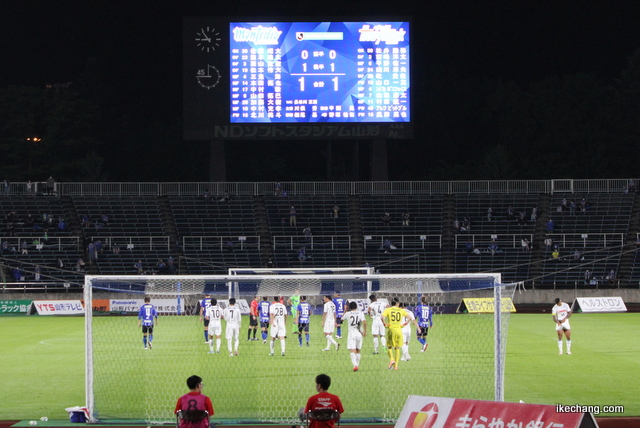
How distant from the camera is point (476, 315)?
37.2 metres

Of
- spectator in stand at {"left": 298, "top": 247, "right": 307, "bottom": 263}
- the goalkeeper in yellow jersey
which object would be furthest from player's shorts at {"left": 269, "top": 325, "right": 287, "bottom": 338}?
spectator in stand at {"left": 298, "top": 247, "right": 307, "bottom": 263}

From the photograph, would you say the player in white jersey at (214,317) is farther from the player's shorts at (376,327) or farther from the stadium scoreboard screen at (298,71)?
the stadium scoreboard screen at (298,71)

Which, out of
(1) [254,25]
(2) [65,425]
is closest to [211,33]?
(1) [254,25]

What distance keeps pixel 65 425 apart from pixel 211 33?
3037 centimetres

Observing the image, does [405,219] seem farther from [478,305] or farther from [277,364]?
[277,364]

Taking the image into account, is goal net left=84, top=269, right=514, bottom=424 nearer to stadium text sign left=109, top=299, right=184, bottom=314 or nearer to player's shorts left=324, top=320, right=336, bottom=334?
player's shorts left=324, top=320, right=336, bottom=334

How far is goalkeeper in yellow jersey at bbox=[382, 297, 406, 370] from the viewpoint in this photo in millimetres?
19141

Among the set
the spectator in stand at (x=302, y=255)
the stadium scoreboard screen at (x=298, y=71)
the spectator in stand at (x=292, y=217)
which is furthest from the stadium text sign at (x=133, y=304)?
the spectator in stand at (x=292, y=217)

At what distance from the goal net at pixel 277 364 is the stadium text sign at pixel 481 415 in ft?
9.54

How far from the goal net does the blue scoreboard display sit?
13.8 m

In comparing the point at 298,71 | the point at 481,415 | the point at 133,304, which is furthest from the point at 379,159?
the point at 481,415

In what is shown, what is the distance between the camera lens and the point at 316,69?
41.3 metres

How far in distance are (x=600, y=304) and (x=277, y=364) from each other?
24.5 m

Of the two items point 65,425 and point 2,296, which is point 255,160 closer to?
point 2,296
